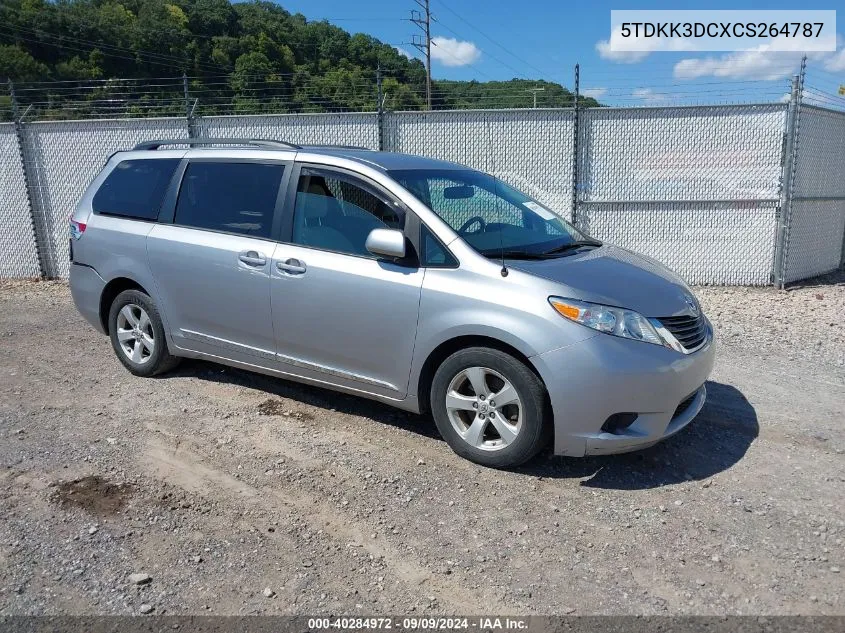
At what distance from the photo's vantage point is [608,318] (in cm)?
371

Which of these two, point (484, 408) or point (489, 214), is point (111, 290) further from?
point (484, 408)

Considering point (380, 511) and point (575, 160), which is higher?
point (575, 160)

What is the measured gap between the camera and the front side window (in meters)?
Answer: 4.34

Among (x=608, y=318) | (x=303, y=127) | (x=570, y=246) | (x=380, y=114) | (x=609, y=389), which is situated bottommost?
(x=609, y=389)

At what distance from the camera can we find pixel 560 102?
30.6 feet

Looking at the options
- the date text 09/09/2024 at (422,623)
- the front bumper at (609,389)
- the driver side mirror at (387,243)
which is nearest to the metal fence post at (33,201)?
the driver side mirror at (387,243)

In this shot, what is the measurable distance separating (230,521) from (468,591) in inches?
51.6

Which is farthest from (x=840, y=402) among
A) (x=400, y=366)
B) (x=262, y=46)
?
(x=262, y=46)

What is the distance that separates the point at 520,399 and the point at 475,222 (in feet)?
4.10

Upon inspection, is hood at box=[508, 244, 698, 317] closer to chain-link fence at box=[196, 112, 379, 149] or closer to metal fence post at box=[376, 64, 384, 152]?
metal fence post at box=[376, 64, 384, 152]

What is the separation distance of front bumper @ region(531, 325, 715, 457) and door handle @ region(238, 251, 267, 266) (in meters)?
2.02

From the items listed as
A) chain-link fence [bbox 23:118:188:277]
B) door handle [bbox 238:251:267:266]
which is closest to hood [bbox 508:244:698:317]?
door handle [bbox 238:251:267:266]

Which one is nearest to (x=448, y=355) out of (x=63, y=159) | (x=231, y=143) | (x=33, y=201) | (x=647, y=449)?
(x=647, y=449)

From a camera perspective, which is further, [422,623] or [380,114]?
[380,114]
